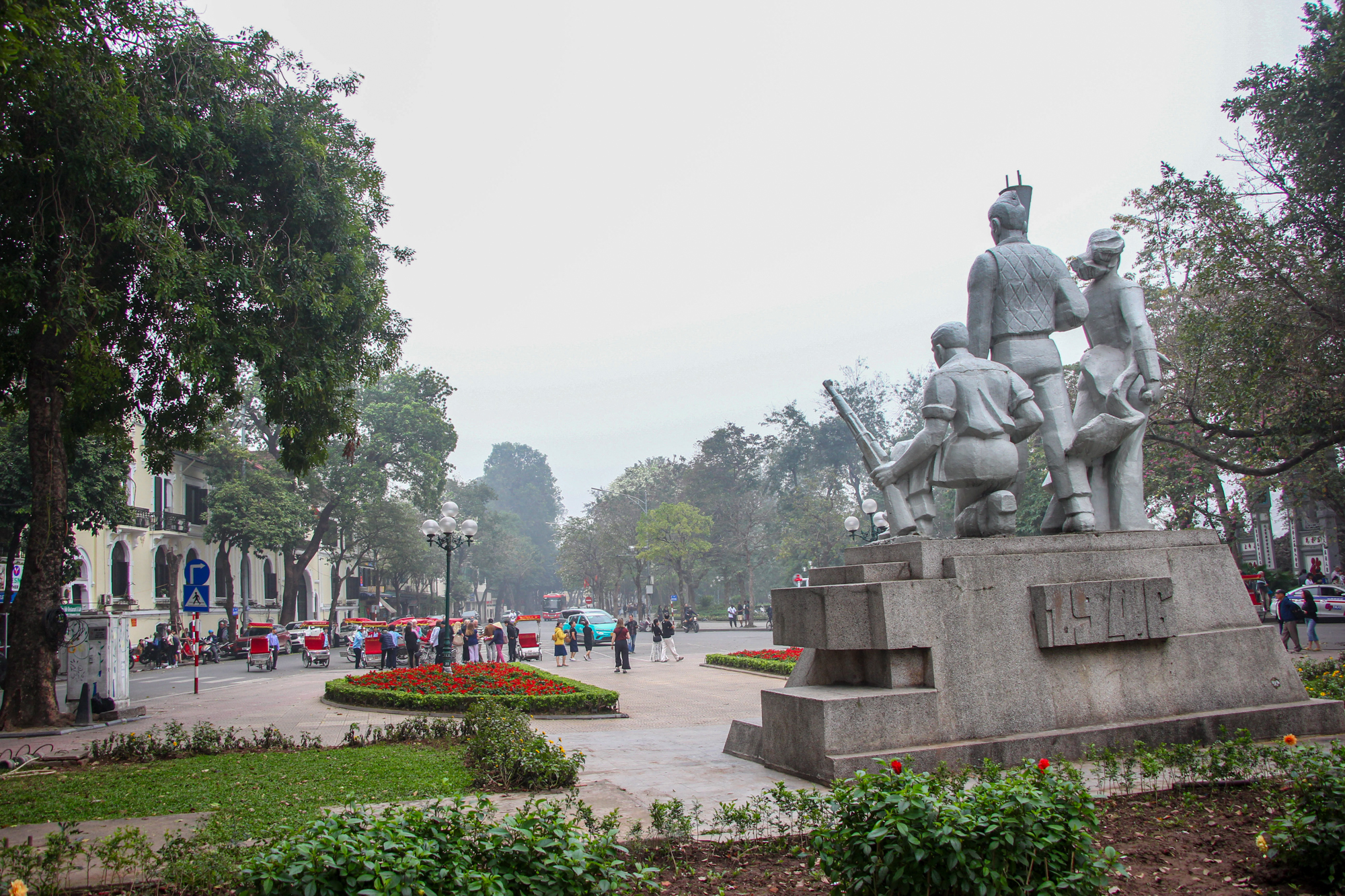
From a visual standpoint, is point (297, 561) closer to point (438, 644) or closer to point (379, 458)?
point (379, 458)

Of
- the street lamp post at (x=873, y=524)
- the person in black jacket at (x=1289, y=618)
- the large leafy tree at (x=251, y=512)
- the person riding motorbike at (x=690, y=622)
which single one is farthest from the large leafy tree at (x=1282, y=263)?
the large leafy tree at (x=251, y=512)

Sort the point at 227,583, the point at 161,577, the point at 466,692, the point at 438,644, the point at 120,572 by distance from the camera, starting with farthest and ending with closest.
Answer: the point at 227,583
the point at 161,577
the point at 120,572
the point at 438,644
the point at 466,692

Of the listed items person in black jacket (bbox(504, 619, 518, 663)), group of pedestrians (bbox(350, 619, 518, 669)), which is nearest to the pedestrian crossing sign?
group of pedestrians (bbox(350, 619, 518, 669))

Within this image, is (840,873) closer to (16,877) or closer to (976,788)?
(976,788)

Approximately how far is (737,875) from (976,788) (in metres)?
1.27

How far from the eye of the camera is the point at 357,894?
9.96ft

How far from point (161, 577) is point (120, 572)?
2.91 meters

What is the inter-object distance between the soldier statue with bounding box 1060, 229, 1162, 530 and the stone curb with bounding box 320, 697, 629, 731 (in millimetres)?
7177

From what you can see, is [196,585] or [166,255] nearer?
[166,255]

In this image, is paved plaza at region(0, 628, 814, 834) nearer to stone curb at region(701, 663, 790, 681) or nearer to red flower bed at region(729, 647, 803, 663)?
stone curb at region(701, 663, 790, 681)

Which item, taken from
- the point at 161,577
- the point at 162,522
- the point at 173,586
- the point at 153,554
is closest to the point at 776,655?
the point at 173,586

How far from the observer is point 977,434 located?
281 inches

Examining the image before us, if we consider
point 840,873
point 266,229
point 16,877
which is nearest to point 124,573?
point 266,229

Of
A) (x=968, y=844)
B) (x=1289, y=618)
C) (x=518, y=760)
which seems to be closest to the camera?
(x=968, y=844)
